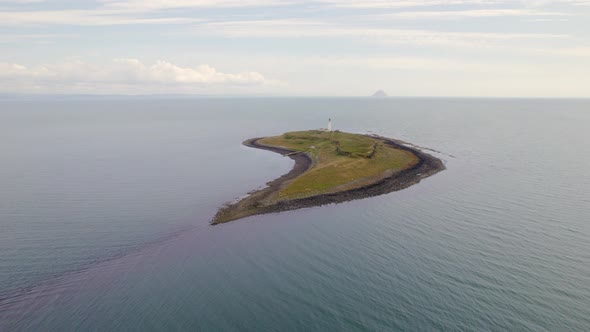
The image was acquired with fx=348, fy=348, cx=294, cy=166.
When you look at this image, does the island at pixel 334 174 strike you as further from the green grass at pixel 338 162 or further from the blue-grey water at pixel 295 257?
the blue-grey water at pixel 295 257

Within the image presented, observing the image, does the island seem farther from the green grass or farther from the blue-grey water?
the blue-grey water

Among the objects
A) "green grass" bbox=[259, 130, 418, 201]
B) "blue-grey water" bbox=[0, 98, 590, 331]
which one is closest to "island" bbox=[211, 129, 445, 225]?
"green grass" bbox=[259, 130, 418, 201]

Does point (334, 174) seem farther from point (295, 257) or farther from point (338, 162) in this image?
point (295, 257)

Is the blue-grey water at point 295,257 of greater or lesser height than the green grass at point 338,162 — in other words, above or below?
below

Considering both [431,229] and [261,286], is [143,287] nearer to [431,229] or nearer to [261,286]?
[261,286]

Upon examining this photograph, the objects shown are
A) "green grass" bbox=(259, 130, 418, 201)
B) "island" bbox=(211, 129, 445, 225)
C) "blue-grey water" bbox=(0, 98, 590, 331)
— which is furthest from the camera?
"green grass" bbox=(259, 130, 418, 201)

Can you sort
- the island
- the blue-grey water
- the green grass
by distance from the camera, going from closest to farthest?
1. the blue-grey water
2. the island
3. the green grass

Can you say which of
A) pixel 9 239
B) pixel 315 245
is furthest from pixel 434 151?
pixel 9 239

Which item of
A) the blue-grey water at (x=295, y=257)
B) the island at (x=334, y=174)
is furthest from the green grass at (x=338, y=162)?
the blue-grey water at (x=295, y=257)
